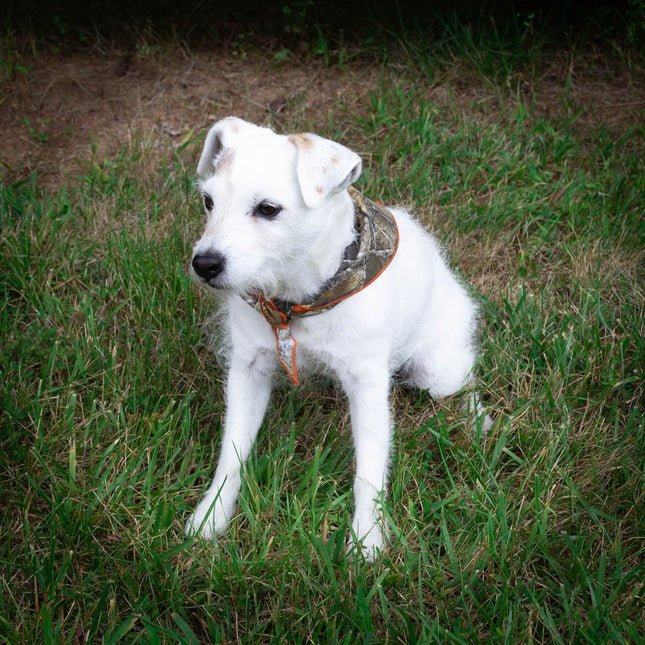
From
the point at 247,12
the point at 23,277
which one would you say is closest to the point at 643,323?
the point at 23,277

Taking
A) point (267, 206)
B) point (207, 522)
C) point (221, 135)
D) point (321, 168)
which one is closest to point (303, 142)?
point (321, 168)

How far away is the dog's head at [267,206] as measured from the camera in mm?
2305

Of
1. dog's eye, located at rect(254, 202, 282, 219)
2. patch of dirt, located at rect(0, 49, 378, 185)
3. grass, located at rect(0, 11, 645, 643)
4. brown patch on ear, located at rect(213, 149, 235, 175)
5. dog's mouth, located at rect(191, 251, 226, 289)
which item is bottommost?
grass, located at rect(0, 11, 645, 643)

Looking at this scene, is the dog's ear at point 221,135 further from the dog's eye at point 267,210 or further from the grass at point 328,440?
the grass at point 328,440

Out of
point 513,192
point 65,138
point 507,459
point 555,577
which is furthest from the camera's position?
point 65,138

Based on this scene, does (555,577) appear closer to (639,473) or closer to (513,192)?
(639,473)

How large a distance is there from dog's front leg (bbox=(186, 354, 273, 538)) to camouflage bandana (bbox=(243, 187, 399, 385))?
0.20 m

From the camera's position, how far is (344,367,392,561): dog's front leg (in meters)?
2.73

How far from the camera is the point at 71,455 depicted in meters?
2.67

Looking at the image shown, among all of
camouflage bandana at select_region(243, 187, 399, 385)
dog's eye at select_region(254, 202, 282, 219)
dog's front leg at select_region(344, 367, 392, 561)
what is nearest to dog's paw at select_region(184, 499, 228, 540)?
dog's front leg at select_region(344, 367, 392, 561)

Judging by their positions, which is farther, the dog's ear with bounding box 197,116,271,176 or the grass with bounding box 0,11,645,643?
the dog's ear with bounding box 197,116,271,176

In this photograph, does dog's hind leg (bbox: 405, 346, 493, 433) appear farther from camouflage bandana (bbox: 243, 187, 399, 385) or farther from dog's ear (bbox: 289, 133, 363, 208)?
dog's ear (bbox: 289, 133, 363, 208)

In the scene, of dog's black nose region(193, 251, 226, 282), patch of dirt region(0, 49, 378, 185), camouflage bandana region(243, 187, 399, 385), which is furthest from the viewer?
patch of dirt region(0, 49, 378, 185)

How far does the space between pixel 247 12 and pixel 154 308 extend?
10.9 feet
